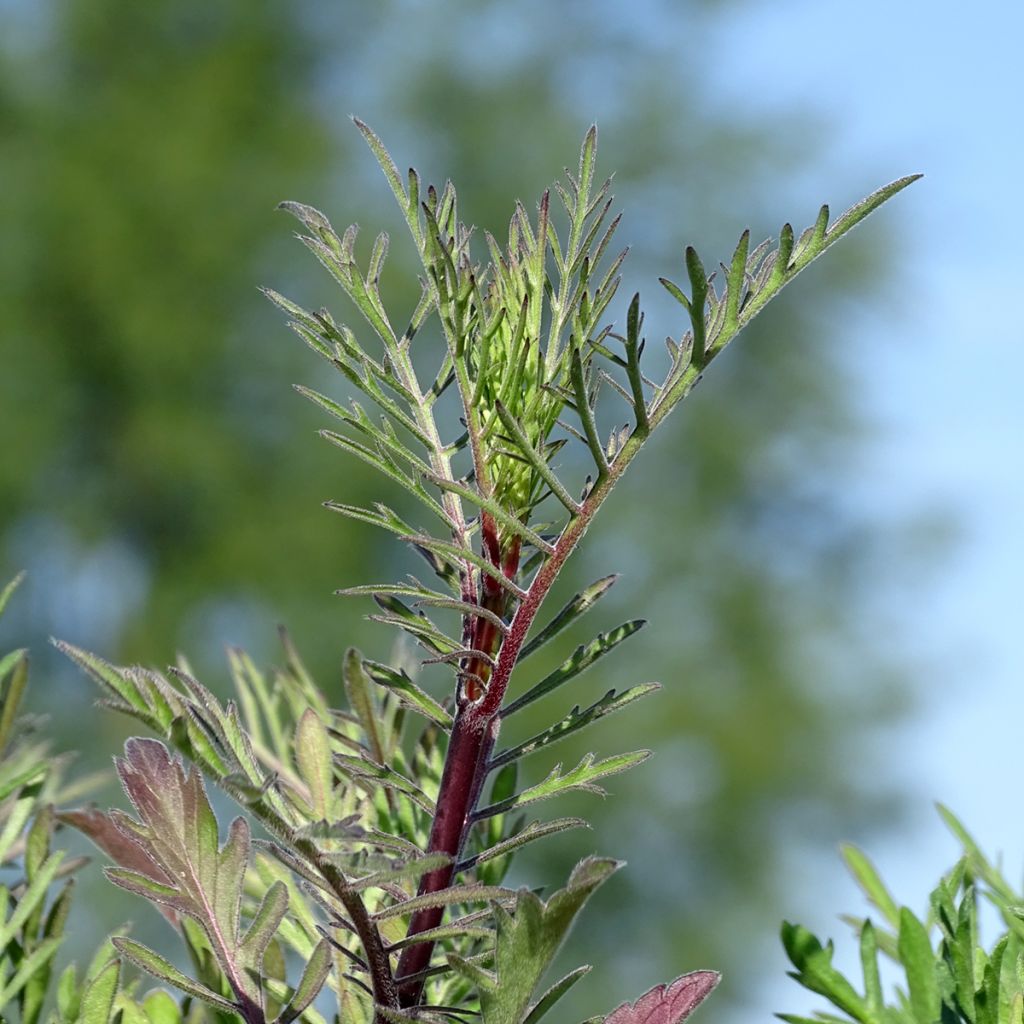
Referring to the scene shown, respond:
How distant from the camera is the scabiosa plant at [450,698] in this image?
0.61 feet

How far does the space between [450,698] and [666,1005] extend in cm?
8

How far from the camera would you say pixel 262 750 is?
1.08 ft

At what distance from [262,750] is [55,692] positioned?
596 centimetres

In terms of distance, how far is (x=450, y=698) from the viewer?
258mm

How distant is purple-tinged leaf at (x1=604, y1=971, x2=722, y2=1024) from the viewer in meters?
0.20

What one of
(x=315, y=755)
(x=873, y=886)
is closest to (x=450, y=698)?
(x=315, y=755)

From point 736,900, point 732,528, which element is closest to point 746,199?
point 732,528

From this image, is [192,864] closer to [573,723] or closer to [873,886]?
[573,723]

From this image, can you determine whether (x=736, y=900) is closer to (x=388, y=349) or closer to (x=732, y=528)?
(x=732, y=528)

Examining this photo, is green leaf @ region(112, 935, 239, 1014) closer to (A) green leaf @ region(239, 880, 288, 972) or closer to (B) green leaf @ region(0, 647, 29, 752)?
(A) green leaf @ region(239, 880, 288, 972)

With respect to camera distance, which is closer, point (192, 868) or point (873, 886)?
point (192, 868)

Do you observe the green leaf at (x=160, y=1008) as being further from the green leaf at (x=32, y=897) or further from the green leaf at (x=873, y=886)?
the green leaf at (x=873, y=886)

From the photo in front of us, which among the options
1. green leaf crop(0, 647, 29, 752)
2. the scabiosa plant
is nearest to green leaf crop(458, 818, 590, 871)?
the scabiosa plant

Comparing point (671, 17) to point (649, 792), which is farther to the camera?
point (671, 17)
